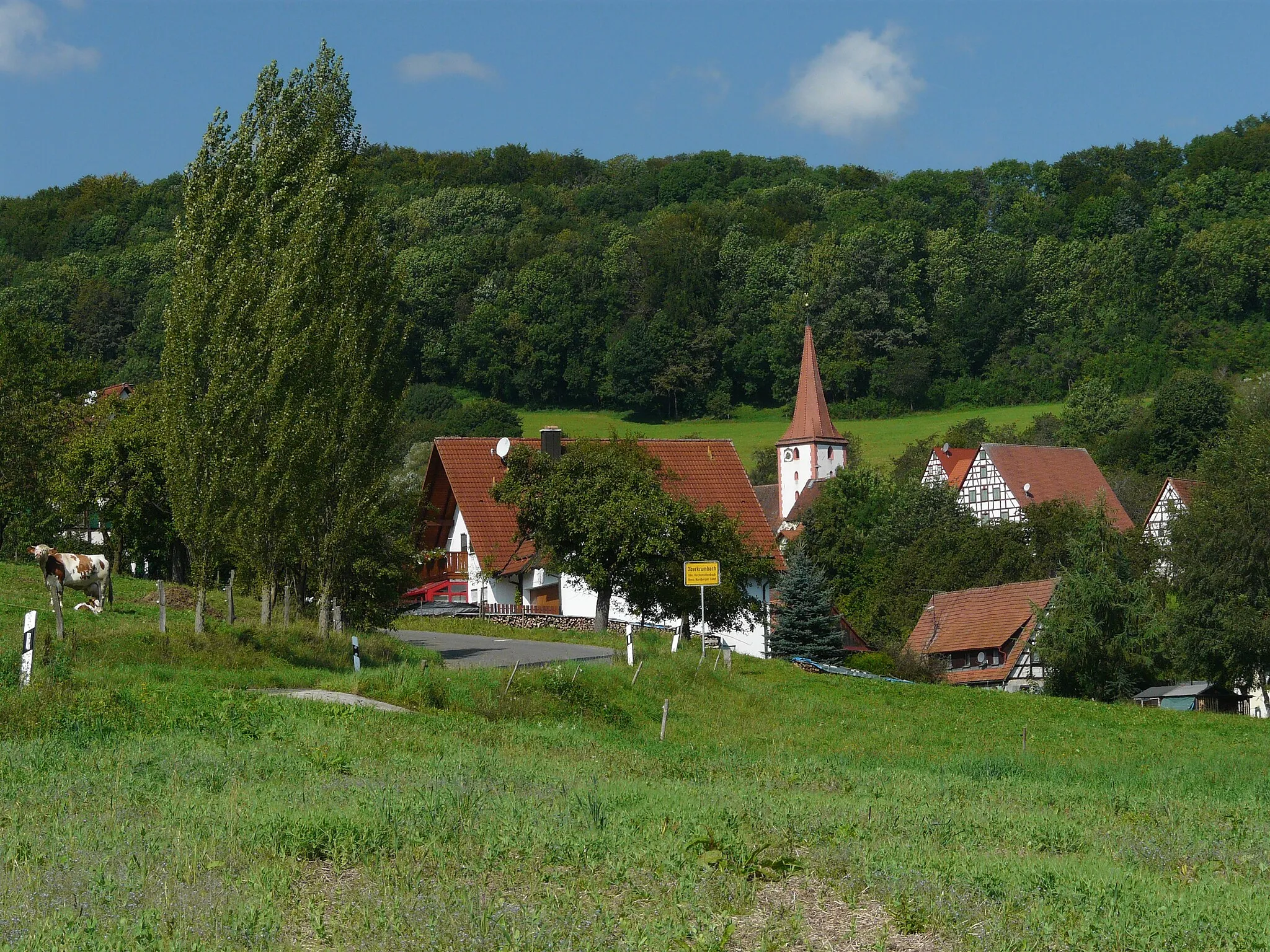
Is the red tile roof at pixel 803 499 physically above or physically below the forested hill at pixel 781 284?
below

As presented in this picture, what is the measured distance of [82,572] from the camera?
25.7 metres

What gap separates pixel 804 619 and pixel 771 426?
71.2m

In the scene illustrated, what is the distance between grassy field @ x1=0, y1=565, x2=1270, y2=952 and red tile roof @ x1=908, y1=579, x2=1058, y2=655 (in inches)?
1553

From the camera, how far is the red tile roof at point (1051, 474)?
3627 inches

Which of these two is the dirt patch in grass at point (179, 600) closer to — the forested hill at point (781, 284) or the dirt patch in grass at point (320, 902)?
the dirt patch in grass at point (320, 902)

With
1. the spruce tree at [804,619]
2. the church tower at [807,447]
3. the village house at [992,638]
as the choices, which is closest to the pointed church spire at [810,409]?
the church tower at [807,447]

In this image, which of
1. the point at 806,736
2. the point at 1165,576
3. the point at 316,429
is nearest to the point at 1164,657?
the point at 1165,576

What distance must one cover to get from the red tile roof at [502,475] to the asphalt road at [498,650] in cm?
1383

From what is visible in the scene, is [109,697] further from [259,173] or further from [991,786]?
[259,173]

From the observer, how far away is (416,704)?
2070 cm

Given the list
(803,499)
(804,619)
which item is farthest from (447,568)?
(803,499)

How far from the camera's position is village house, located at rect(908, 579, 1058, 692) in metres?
61.1

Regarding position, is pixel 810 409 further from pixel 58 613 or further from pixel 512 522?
pixel 58 613

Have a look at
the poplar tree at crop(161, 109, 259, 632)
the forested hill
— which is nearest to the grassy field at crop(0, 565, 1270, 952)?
the poplar tree at crop(161, 109, 259, 632)
